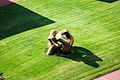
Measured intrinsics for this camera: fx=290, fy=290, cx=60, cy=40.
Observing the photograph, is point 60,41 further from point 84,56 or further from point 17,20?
point 17,20

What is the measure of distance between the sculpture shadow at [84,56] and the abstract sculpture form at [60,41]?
0.47 m

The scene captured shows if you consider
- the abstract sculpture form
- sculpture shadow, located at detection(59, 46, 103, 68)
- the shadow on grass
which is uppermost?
the abstract sculpture form

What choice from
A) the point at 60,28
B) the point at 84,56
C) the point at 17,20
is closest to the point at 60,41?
the point at 84,56

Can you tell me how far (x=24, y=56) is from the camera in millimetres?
18109

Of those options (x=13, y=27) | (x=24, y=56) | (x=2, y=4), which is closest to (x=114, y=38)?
(x=24, y=56)

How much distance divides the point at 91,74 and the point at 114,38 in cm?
417

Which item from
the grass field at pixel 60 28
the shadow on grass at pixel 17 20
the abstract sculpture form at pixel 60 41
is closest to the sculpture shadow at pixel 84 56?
the grass field at pixel 60 28

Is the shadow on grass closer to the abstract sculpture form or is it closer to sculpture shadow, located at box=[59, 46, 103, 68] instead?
the abstract sculpture form

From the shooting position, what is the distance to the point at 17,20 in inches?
923

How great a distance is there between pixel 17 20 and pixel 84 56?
27.3 ft

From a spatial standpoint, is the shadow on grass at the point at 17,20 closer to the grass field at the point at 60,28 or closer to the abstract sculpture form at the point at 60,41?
the grass field at the point at 60,28

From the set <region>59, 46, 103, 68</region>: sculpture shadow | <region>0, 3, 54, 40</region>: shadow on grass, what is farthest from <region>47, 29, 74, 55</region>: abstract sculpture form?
<region>0, 3, 54, 40</region>: shadow on grass

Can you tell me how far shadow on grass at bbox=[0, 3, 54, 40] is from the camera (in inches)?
859

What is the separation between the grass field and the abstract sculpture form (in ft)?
1.60
